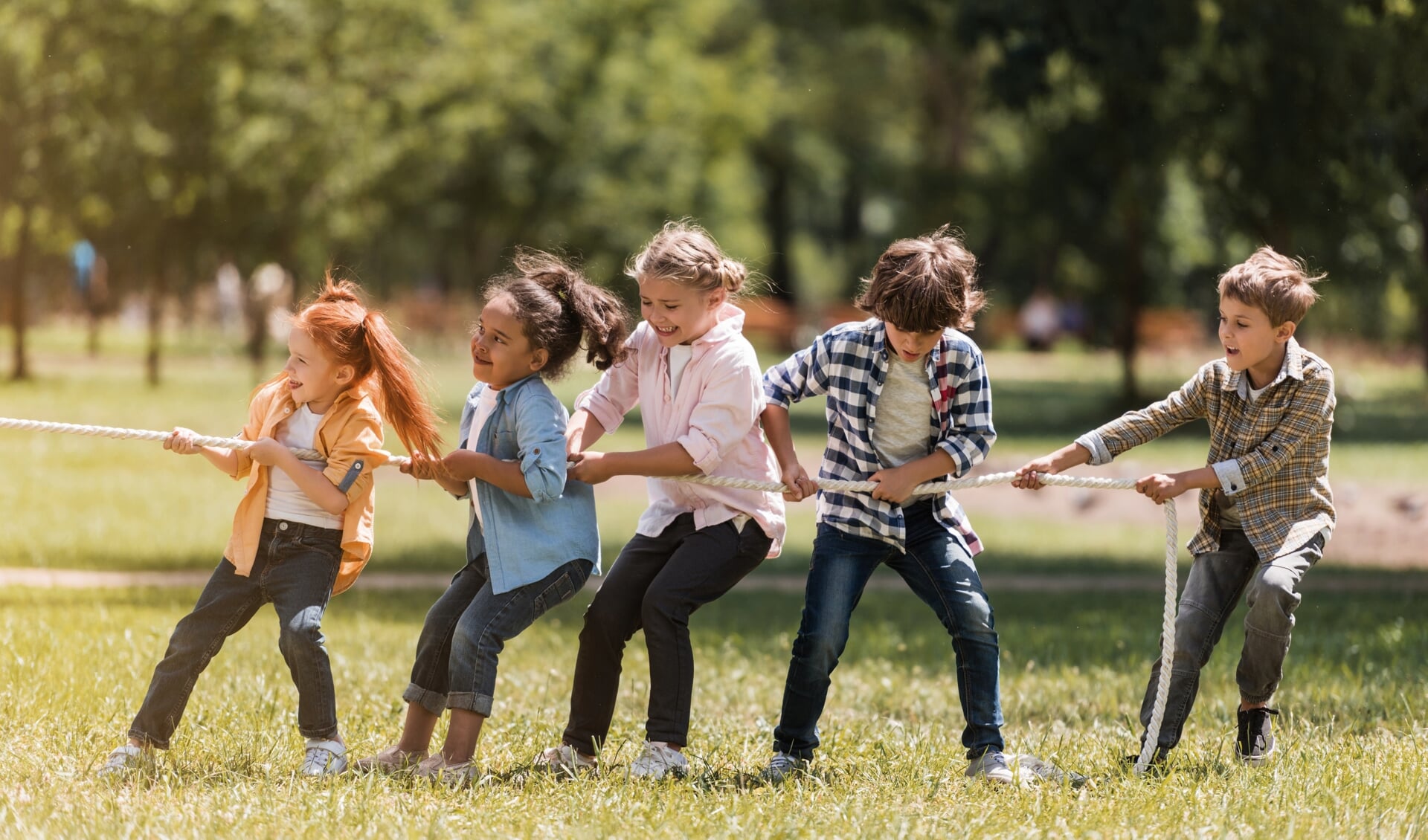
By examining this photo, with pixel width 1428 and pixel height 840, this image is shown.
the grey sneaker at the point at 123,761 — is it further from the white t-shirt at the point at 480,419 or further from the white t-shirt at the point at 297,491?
the white t-shirt at the point at 480,419

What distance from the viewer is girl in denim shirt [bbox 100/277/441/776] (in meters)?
4.91

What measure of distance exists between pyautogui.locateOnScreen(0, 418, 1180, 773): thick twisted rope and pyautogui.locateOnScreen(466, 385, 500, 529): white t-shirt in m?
0.23

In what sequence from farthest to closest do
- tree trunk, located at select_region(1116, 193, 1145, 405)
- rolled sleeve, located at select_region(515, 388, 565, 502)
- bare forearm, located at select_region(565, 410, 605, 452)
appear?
tree trunk, located at select_region(1116, 193, 1145, 405) → bare forearm, located at select_region(565, 410, 605, 452) → rolled sleeve, located at select_region(515, 388, 565, 502)

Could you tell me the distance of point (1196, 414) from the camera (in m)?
5.28

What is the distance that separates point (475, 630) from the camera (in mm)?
4895

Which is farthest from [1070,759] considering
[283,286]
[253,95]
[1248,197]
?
[283,286]

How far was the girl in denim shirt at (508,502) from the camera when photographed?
485 centimetres

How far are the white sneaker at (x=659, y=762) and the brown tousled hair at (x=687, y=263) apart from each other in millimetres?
1471

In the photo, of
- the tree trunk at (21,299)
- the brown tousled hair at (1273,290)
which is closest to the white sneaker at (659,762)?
the brown tousled hair at (1273,290)

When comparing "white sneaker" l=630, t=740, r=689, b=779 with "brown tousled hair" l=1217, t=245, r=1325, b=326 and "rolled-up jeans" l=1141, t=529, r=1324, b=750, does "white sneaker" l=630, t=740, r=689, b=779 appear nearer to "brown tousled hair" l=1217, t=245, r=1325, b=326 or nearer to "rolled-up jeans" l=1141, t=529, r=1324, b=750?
"rolled-up jeans" l=1141, t=529, r=1324, b=750

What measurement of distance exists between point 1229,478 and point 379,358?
2.73 m

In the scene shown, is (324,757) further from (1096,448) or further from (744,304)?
(744,304)

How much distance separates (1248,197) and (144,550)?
396 inches

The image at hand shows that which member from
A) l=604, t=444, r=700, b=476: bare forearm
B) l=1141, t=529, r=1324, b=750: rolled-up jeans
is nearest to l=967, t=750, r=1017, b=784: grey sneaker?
l=1141, t=529, r=1324, b=750: rolled-up jeans
